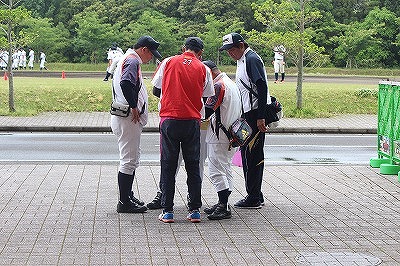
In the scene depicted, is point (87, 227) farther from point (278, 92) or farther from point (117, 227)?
point (278, 92)

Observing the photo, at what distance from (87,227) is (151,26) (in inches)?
1619

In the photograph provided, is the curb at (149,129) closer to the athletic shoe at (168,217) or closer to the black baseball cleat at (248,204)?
the black baseball cleat at (248,204)

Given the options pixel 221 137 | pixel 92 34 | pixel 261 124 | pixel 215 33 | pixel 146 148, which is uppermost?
pixel 215 33

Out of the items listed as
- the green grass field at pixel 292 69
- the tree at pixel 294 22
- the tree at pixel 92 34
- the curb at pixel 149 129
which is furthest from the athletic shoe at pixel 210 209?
the tree at pixel 92 34

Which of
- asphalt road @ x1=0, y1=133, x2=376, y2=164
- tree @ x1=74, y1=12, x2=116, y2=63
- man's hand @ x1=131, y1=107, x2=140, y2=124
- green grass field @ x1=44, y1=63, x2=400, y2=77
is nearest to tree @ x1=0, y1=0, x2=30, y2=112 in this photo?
asphalt road @ x1=0, y1=133, x2=376, y2=164

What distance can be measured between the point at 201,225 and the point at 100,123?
13.1m

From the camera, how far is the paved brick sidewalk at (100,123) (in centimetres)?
2028

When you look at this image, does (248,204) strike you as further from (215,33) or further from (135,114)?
(215,33)

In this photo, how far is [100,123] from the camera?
2117 cm

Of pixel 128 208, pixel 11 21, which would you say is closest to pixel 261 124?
pixel 128 208

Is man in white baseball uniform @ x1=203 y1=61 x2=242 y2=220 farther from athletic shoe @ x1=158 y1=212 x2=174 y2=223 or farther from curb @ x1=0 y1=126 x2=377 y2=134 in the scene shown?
curb @ x1=0 y1=126 x2=377 y2=134

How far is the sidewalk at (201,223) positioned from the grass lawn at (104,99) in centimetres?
1176

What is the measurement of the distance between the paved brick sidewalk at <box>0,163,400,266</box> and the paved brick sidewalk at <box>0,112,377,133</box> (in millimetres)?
8258

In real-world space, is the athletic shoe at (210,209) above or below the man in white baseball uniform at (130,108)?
below
